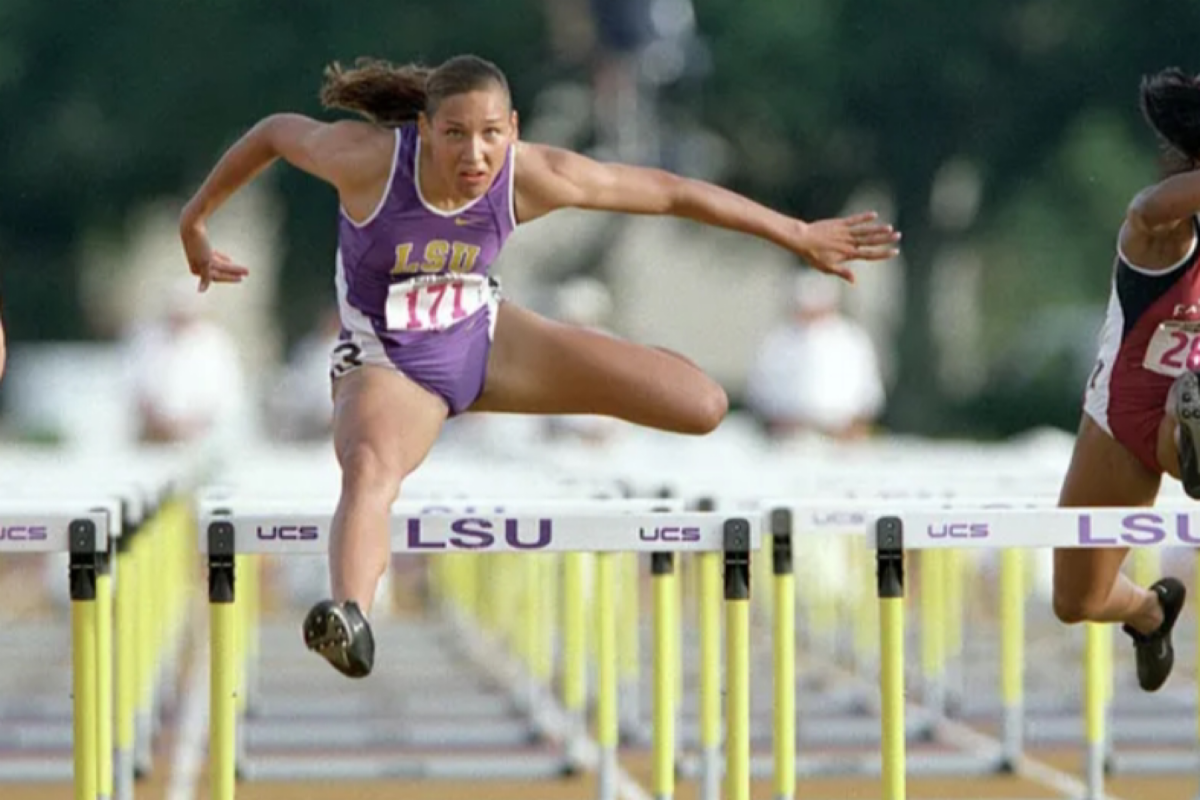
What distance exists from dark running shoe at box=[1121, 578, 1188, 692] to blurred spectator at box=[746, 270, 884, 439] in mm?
9821

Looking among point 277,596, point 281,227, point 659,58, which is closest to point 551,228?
point 281,227

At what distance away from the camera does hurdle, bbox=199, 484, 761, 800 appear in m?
8.20

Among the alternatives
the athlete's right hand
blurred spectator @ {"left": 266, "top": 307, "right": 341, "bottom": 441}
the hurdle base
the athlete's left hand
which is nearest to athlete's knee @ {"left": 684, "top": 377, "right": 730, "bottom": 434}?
the athlete's left hand

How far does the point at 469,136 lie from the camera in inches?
340

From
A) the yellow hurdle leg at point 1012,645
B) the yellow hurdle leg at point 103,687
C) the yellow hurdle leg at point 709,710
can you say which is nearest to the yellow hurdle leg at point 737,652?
the yellow hurdle leg at point 709,710

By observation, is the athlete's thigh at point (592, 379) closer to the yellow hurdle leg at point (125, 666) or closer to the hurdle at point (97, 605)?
the hurdle at point (97, 605)

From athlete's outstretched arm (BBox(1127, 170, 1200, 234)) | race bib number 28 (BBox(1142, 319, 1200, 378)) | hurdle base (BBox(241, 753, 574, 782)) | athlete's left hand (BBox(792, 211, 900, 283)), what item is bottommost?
hurdle base (BBox(241, 753, 574, 782))

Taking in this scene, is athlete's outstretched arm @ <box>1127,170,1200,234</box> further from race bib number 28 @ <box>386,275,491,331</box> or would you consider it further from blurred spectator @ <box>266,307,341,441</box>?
blurred spectator @ <box>266,307,341,441</box>

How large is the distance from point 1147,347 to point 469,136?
74.1 inches

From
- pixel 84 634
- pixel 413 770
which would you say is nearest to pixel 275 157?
pixel 84 634

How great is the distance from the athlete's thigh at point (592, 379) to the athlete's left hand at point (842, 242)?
53cm

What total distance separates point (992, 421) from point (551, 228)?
365 inches

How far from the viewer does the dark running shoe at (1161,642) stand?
980 centimetres

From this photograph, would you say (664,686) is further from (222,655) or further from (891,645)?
(222,655)
